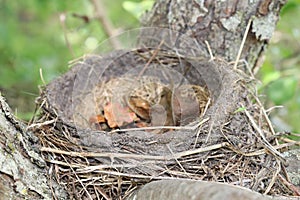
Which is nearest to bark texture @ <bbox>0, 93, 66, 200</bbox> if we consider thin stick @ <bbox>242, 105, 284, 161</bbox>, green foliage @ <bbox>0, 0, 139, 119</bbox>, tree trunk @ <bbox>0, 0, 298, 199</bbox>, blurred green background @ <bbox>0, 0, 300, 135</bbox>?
blurred green background @ <bbox>0, 0, 300, 135</bbox>

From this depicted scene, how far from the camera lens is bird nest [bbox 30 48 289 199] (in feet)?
5.71

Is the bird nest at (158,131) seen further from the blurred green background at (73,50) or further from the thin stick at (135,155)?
the blurred green background at (73,50)

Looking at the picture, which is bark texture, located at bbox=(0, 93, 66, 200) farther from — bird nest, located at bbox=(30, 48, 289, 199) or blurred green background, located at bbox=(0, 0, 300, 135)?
blurred green background, located at bbox=(0, 0, 300, 135)

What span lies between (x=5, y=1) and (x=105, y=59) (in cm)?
289

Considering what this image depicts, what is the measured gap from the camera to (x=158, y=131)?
212 cm

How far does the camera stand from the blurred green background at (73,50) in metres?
2.89

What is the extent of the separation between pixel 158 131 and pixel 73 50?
223cm

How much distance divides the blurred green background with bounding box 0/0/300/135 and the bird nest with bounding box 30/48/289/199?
228 mm

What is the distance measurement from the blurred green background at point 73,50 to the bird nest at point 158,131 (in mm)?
228

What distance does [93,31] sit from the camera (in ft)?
14.2

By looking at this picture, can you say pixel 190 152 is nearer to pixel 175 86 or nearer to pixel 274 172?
pixel 274 172

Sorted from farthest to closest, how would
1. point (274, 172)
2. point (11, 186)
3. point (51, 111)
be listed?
point (51, 111), point (274, 172), point (11, 186)

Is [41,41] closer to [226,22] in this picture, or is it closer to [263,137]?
[226,22]

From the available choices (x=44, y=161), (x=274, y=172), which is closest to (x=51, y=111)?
(x=44, y=161)
